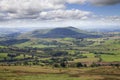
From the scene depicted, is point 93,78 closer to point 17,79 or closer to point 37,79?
point 37,79

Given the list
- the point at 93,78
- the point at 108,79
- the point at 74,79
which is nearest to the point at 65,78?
the point at 74,79

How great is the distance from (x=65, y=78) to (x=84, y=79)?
16.0 metres

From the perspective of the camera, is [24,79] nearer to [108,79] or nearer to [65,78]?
[65,78]

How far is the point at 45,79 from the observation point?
614 ft

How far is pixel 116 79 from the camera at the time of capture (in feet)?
613

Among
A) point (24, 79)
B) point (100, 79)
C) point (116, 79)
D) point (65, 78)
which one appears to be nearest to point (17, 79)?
point (24, 79)

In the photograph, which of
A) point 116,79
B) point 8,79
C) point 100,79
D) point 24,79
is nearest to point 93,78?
point 100,79

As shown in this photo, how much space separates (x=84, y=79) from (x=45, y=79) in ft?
101

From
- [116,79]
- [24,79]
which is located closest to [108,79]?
[116,79]

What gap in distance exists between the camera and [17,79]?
183750mm

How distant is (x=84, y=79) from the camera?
187m

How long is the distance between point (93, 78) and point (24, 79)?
5519 centimetres

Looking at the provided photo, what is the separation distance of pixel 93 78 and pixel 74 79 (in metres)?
15.9

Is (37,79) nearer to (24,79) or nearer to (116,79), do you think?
(24,79)
